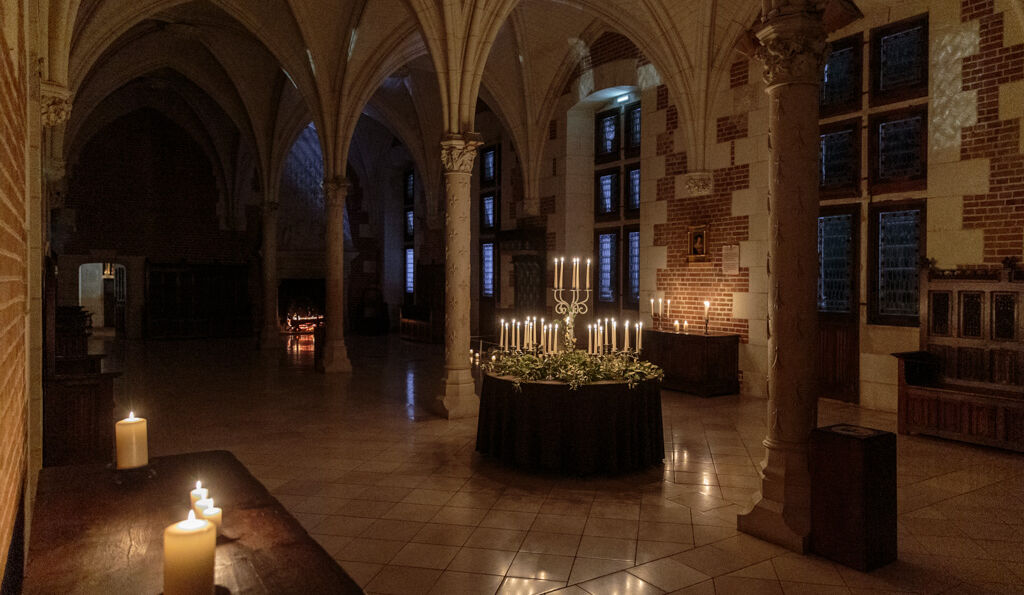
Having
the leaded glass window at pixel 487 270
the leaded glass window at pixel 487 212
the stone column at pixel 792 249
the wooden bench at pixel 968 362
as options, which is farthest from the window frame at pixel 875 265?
the leaded glass window at pixel 487 212

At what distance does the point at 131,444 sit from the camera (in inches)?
93.6

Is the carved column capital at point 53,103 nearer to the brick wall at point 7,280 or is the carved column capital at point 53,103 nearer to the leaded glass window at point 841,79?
the brick wall at point 7,280

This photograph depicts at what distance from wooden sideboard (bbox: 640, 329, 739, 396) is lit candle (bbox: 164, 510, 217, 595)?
795cm

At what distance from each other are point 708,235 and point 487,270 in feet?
21.1

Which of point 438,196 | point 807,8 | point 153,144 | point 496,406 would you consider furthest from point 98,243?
point 807,8

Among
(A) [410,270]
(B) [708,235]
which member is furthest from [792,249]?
(A) [410,270]

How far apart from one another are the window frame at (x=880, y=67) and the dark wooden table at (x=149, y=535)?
309 inches

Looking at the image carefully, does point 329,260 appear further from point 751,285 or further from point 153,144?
point 153,144

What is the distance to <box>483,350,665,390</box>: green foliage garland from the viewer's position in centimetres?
512

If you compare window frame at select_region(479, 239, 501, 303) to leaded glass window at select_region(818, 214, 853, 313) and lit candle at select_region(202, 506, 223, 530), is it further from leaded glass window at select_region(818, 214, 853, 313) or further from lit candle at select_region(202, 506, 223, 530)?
lit candle at select_region(202, 506, 223, 530)

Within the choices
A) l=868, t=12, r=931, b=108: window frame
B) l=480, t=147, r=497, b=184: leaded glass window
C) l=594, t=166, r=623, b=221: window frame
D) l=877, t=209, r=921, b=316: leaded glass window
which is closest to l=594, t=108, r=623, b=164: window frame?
l=594, t=166, r=623, b=221: window frame

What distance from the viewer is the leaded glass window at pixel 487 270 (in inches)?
575

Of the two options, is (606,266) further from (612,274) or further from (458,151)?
(458,151)

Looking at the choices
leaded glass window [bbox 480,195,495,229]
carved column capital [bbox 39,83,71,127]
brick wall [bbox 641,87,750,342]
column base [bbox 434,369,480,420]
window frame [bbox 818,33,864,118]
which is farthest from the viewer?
leaded glass window [bbox 480,195,495,229]
